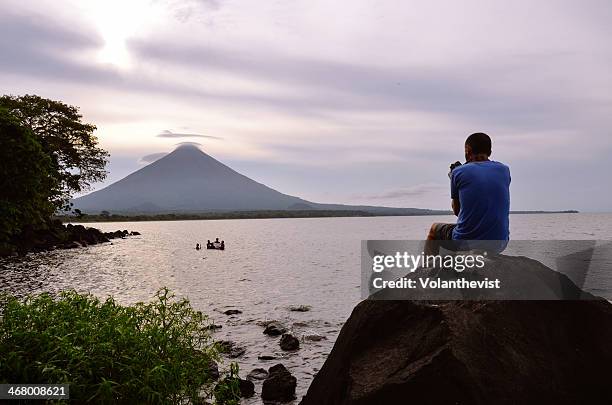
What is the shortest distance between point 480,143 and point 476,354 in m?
3.06

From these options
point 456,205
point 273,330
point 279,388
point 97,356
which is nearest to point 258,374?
point 279,388

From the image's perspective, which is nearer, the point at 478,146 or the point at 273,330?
the point at 478,146

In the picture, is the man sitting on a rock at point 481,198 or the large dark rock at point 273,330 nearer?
the man sitting on a rock at point 481,198

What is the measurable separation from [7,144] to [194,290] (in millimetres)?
13640

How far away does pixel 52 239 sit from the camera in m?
54.0

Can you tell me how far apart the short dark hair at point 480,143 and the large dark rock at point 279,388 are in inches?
297

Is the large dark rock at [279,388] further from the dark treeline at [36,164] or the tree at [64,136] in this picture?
the tree at [64,136]

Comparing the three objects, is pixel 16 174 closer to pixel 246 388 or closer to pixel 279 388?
pixel 246 388

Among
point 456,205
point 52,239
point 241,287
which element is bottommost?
point 241,287

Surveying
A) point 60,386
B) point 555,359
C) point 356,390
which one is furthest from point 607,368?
A: point 60,386

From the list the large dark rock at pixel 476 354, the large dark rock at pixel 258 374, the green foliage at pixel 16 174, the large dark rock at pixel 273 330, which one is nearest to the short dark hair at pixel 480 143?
the large dark rock at pixel 476 354

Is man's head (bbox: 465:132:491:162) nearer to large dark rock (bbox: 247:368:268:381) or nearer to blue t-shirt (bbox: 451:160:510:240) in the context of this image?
blue t-shirt (bbox: 451:160:510:240)

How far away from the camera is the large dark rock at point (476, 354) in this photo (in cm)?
580

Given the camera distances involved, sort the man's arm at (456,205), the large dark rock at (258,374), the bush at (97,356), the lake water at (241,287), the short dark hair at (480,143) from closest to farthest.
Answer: the short dark hair at (480,143)
the man's arm at (456,205)
the bush at (97,356)
the large dark rock at (258,374)
the lake water at (241,287)
